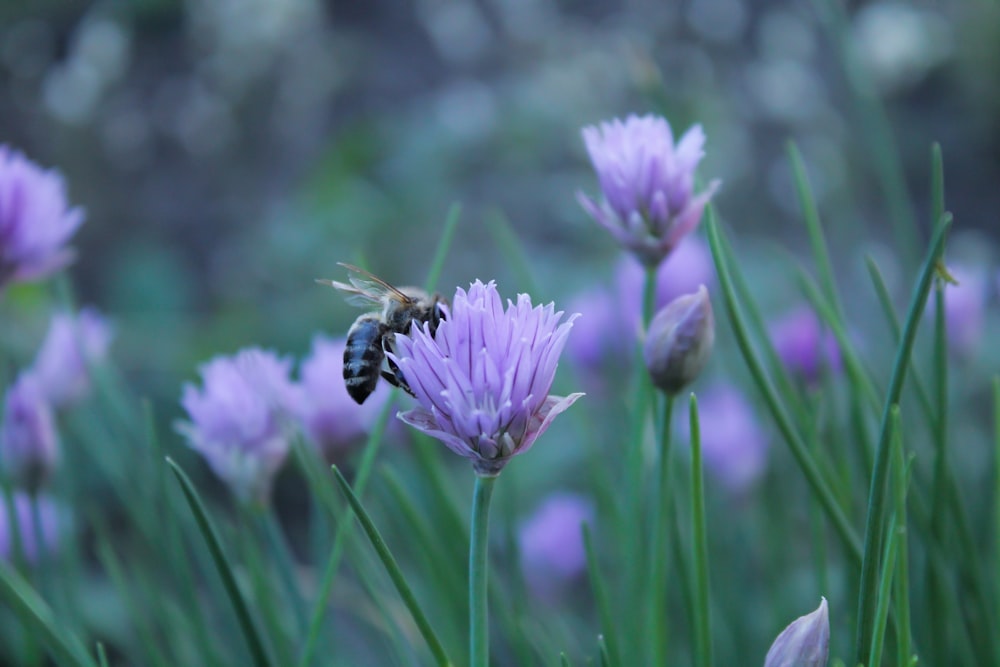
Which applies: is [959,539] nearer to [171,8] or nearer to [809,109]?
[809,109]

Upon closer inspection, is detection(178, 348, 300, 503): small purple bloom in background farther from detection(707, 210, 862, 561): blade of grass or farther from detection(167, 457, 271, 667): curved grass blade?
detection(707, 210, 862, 561): blade of grass

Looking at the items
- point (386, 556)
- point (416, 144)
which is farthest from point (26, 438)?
point (416, 144)

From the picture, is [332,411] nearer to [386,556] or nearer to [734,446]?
[386,556]

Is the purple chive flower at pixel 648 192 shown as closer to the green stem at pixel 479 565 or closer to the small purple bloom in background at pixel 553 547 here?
the green stem at pixel 479 565

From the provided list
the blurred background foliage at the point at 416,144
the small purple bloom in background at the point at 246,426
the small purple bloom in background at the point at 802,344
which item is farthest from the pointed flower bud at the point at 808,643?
the blurred background foliage at the point at 416,144

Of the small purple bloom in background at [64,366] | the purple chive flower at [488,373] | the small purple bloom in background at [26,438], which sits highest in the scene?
the small purple bloom in background at [64,366]
